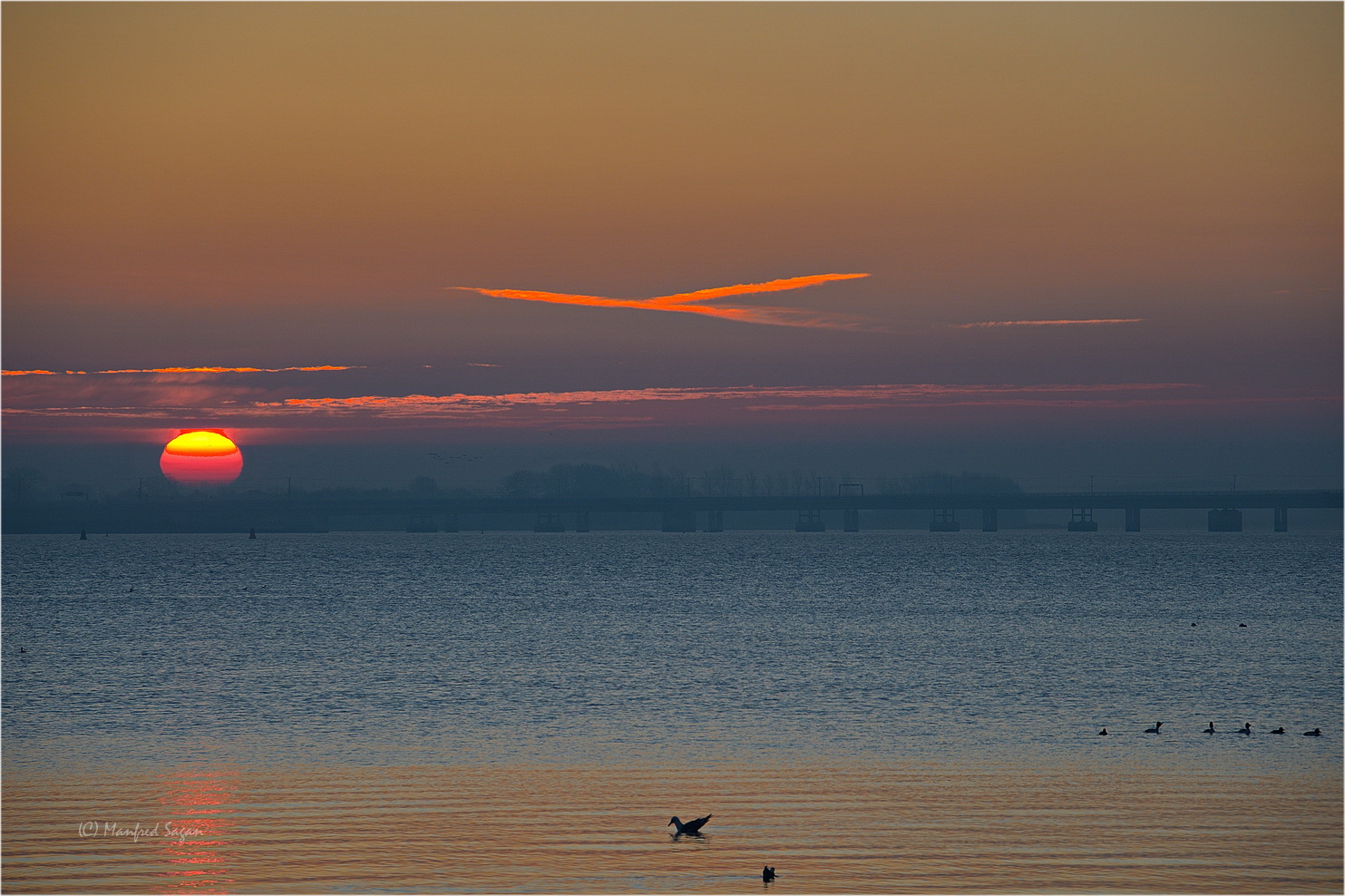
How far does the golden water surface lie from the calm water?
0.28 feet

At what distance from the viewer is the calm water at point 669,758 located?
21.2 metres

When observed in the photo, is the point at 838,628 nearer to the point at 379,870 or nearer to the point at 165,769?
the point at 165,769

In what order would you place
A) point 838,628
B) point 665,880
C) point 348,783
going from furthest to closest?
1. point 838,628
2. point 348,783
3. point 665,880

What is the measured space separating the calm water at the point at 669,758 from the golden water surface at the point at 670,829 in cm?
9

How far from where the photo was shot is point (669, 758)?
1199 inches

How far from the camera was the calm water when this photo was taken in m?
21.2

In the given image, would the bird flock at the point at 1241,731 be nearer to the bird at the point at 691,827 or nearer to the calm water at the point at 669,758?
the calm water at the point at 669,758

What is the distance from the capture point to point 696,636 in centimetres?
6706

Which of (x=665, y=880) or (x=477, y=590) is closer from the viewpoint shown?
(x=665, y=880)

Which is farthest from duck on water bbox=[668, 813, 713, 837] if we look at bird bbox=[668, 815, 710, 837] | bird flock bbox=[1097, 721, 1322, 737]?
bird flock bbox=[1097, 721, 1322, 737]

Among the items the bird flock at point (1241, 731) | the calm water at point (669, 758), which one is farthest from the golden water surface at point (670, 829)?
the bird flock at point (1241, 731)

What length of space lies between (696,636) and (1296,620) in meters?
35.1

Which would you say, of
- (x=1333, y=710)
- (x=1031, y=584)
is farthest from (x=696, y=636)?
(x=1031, y=584)

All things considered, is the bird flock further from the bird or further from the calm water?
the bird
